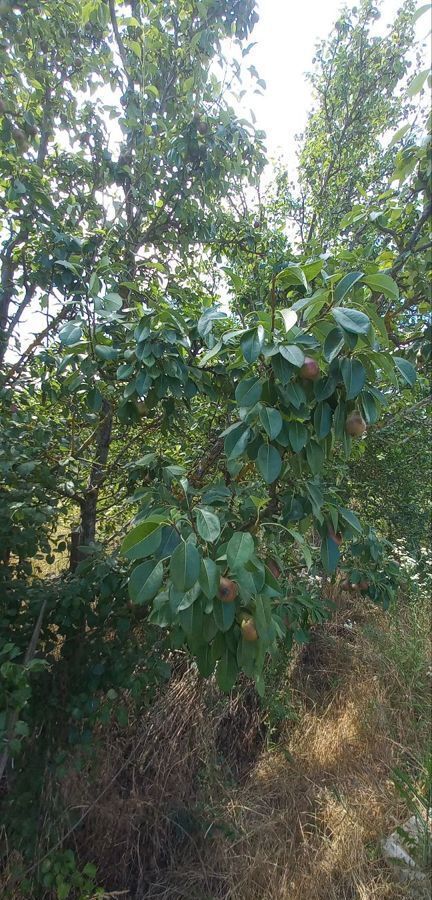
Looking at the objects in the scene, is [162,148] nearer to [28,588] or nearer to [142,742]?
[28,588]

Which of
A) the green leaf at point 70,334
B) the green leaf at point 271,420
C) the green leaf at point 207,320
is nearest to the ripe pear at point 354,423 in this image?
the green leaf at point 271,420

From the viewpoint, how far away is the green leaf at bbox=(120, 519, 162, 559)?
97 cm

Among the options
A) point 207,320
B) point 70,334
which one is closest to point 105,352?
point 70,334

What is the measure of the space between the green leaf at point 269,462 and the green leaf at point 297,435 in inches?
2.5

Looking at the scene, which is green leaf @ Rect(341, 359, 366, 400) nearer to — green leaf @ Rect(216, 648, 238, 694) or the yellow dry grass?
green leaf @ Rect(216, 648, 238, 694)

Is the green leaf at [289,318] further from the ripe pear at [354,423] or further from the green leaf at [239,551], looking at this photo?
the green leaf at [239,551]

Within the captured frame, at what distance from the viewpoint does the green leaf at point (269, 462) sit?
3.62 feet

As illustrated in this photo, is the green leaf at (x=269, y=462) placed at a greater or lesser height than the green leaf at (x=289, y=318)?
lesser

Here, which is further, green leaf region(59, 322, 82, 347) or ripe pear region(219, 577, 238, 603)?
green leaf region(59, 322, 82, 347)

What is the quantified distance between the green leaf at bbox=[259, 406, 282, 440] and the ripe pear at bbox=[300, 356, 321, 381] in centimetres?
10

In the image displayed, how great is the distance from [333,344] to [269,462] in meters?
0.29

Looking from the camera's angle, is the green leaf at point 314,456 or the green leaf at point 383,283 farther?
the green leaf at point 314,456

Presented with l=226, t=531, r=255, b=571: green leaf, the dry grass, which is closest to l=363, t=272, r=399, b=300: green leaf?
l=226, t=531, r=255, b=571: green leaf

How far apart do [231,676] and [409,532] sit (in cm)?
320
